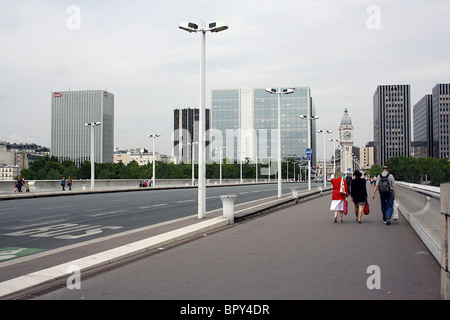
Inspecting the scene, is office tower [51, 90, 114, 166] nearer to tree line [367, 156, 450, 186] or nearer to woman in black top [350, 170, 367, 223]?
tree line [367, 156, 450, 186]

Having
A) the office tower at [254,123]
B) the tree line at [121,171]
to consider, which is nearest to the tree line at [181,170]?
the tree line at [121,171]

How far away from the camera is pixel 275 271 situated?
24.3 feet

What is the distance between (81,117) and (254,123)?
73149 millimetres

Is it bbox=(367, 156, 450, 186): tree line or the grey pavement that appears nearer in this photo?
the grey pavement

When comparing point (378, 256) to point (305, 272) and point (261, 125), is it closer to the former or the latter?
point (305, 272)

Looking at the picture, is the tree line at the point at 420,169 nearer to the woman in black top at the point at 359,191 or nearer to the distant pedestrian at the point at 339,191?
the woman in black top at the point at 359,191

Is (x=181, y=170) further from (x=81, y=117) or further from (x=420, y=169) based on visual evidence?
(x=420, y=169)

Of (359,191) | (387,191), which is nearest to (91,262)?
(387,191)

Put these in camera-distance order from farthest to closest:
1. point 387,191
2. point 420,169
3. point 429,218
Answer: point 420,169, point 387,191, point 429,218

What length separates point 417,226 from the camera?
12.0m

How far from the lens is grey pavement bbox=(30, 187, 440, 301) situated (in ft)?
19.8

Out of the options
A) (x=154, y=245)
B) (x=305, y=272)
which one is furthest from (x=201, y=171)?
(x=305, y=272)

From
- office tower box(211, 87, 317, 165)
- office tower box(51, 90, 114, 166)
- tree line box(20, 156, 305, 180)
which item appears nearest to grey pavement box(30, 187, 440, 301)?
tree line box(20, 156, 305, 180)

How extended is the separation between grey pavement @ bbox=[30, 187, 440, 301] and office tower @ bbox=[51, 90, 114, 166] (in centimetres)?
17302
